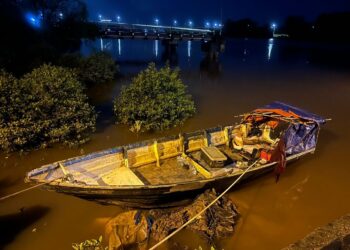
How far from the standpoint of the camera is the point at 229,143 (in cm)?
1070

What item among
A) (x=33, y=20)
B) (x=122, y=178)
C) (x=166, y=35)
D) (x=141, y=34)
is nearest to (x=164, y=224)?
(x=122, y=178)

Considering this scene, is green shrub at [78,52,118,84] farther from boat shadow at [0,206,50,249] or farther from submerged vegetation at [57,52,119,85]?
boat shadow at [0,206,50,249]

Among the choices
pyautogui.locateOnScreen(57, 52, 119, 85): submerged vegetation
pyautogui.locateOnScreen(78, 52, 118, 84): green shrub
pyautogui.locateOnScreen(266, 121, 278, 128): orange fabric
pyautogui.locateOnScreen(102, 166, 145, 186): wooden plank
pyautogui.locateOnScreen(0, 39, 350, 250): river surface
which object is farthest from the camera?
pyautogui.locateOnScreen(78, 52, 118, 84): green shrub

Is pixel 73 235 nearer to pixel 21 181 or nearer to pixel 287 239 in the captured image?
pixel 21 181

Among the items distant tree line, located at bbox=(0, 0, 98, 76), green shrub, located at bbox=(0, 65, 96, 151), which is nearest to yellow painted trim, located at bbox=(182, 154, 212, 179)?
green shrub, located at bbox=(0, 65, 96, 151)

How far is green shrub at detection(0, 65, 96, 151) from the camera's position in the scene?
34.3ft

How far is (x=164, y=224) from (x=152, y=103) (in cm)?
733

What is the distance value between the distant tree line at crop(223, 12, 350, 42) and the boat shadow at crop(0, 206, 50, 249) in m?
94.4

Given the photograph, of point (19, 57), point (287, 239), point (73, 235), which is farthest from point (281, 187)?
point (19, 57)

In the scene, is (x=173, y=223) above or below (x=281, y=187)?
above

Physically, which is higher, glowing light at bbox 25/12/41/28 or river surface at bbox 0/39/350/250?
glowing light at bbox 25/12/41/28

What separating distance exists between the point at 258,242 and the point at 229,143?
4.12 m

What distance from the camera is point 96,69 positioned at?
2298 cm

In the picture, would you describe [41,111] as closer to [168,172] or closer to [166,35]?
[168,172]
